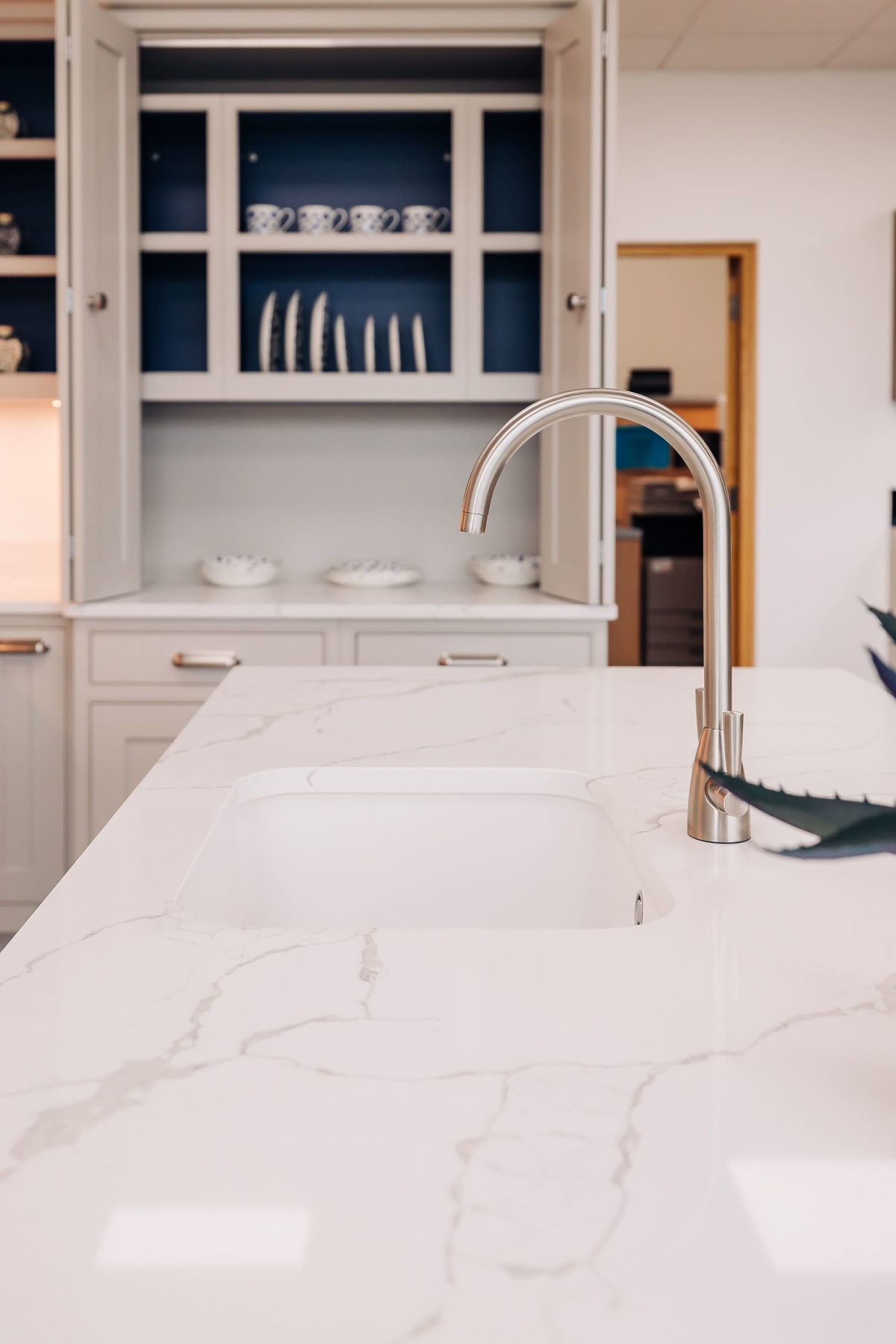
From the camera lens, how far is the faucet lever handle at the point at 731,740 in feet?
3.11

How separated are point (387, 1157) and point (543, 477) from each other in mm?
2638

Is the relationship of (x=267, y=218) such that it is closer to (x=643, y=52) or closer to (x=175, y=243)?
(x=175, y=243)

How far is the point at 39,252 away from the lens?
3.16m

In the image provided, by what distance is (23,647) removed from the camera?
2.72 m

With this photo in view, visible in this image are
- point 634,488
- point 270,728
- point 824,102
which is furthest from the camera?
point 634,488

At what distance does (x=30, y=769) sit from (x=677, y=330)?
205 inches

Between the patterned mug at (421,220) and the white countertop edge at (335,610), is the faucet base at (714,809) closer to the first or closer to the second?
the white countertop edge at (335,610)

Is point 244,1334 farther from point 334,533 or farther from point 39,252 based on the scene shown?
point 39,252

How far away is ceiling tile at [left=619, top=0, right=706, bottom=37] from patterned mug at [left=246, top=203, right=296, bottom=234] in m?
1.31

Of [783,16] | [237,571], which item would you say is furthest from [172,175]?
[783,16]

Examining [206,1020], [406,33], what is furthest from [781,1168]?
[406,33]

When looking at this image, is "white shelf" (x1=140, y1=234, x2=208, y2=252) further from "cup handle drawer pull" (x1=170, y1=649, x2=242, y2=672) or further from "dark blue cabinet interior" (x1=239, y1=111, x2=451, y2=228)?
"cup handle drawer pull" (x1=170, y1=649, x2=242, y2=672)

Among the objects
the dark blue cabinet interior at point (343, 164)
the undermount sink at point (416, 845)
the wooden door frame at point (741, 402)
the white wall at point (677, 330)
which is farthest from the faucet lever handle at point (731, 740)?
the white wall at point (677, 330)

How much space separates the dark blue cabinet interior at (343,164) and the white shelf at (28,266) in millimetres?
593
